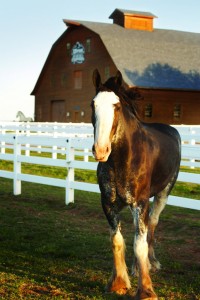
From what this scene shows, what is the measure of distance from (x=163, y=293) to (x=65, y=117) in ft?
149

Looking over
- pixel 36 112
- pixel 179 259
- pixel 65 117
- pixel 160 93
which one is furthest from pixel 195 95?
pixel 179 259

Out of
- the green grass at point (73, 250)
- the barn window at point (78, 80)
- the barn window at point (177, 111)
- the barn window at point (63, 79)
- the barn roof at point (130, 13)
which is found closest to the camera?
the green grass at point (73, 250)

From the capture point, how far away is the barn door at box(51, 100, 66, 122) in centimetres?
5197

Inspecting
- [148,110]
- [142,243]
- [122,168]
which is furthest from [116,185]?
[148,110]

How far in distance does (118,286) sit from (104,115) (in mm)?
1984

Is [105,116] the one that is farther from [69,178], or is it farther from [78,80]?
[78,80]

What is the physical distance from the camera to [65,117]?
51344mm

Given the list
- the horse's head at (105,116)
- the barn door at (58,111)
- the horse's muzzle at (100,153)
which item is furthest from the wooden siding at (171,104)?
the horse's muzzle at (100,153)

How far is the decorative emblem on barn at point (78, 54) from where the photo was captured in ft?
164

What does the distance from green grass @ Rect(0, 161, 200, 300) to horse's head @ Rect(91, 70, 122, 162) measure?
1.72 m

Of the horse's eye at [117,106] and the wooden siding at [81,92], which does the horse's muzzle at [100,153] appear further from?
the wooden siding at [81,92]

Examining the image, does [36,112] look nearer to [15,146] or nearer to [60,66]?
[60,66]

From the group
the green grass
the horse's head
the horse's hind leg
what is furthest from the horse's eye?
the horse's hind leg

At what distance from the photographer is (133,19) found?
54.3 m
